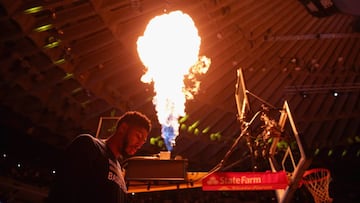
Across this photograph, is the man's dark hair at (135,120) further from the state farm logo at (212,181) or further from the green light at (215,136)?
the green light at (215,136)

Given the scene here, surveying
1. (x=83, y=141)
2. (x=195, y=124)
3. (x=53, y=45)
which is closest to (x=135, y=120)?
(x=83, y=141)

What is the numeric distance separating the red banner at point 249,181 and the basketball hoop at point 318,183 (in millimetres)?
2088

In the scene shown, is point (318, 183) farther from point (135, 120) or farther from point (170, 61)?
point (135, 120)

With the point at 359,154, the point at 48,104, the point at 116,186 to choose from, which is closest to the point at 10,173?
the point at 48,104

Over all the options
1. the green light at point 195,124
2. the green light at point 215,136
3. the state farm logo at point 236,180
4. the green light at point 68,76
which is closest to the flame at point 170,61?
the state farm logo at point 236,180

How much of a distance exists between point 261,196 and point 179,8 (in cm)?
771

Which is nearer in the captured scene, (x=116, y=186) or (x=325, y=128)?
(x=116, y=186)

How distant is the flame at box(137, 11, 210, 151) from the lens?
15.4ft

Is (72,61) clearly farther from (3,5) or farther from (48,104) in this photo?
(3,5)

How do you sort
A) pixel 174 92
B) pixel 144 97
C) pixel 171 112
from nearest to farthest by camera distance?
pixel 171 112 → pixel 174 92 → pixel 144 97

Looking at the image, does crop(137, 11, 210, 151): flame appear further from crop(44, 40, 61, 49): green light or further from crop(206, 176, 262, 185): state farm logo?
crop(44, 40, 61, 49): green light

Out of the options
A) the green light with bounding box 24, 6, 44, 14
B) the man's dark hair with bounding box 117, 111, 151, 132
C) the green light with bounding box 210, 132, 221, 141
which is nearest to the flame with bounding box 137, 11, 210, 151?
the man's dark hair with bounding box 117, 111, 151, 132

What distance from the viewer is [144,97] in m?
9.71

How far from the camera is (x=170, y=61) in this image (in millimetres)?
5379
